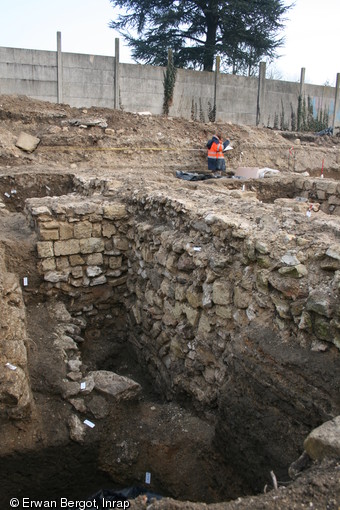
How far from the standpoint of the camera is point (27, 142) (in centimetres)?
1055

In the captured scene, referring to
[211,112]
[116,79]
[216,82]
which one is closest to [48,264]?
[116,79]

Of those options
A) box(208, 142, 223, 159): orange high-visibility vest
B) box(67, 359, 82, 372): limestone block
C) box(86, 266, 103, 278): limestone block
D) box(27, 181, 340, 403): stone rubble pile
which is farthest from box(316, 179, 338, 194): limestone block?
box(67, 359, 82, 372): limestone block

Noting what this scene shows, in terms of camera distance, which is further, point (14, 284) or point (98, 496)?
point (14, 284)

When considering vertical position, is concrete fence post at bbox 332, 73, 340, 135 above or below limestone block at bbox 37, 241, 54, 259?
above

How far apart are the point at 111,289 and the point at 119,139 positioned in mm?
6460

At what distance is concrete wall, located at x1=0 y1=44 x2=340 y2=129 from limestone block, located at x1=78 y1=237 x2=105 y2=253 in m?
8.66

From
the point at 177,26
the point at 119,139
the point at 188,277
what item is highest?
the point at 177,26

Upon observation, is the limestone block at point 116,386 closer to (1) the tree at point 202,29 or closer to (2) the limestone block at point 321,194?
(2) the limestone block at point 321,194

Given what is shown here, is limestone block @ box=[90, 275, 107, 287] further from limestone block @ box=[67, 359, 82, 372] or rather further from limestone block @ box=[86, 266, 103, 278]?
limestone block @ box=[67, 359, 82, 372]

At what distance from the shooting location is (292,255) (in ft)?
11.4

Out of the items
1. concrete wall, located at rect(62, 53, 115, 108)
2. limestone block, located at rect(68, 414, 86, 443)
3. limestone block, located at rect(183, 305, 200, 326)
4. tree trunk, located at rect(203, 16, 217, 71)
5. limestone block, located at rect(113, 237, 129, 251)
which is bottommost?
limestone block, located at rect(68, 414, 86, 443)

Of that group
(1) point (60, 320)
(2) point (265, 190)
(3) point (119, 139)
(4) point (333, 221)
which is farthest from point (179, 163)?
(4) point (333, 221)

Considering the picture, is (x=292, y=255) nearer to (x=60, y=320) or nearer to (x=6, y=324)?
(x=6, y=324)

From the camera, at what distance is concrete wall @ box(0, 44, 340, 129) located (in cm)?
1271
